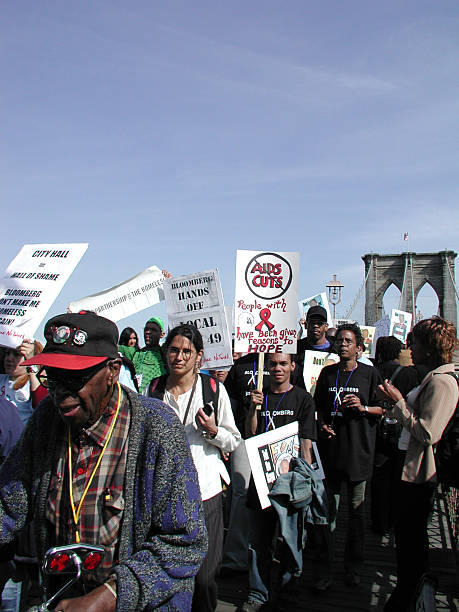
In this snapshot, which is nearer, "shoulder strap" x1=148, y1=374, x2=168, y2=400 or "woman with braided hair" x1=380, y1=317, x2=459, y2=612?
"woman with braided hair" x1=380, y1=317, x2=459, y2=612

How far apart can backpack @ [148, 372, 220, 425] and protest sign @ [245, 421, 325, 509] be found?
747 mm

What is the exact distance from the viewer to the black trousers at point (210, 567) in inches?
119

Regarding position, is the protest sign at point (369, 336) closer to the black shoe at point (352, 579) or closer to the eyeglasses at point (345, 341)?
the eyeglasses at point (345, 341)

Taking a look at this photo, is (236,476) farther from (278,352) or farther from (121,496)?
(121,496)

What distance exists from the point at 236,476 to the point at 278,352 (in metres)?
1.24

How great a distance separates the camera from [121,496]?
1813mm

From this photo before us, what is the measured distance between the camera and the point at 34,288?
468 centimetres

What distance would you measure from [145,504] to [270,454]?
9.19 feet

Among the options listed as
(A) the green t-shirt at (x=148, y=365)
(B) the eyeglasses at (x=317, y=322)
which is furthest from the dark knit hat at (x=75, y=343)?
(B) the eyeglasses at (x=317, y=322)

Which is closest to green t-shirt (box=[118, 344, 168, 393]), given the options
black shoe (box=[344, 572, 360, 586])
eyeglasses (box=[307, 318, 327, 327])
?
eyeglasses (box=[307, 318, 327, 327])

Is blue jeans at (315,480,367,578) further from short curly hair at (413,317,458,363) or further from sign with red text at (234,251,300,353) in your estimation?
short curly hair at (413,317,458,363)

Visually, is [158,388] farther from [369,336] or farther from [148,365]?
[369,336]

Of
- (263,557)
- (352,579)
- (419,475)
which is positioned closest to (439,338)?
(419,475)

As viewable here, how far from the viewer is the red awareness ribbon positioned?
539cm
